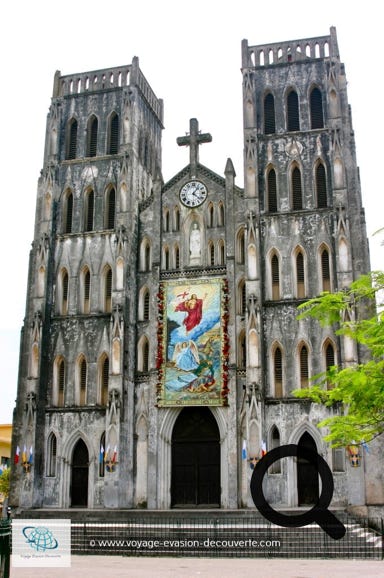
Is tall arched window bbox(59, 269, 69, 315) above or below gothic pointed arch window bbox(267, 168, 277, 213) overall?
below

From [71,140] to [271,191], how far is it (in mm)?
11700

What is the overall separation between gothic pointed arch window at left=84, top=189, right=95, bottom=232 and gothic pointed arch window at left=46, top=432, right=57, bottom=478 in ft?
35.1

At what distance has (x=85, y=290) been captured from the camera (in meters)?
37.9

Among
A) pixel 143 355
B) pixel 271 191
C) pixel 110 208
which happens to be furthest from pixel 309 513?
pixel 110 208

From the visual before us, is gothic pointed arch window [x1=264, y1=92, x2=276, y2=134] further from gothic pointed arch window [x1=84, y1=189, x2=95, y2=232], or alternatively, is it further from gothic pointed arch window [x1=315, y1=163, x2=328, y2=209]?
gothic pointed arch window [x1=84, y1=189, x2=95, y2=232]

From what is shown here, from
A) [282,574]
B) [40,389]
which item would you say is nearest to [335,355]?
[40,389]

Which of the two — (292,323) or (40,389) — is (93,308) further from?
(292,323)

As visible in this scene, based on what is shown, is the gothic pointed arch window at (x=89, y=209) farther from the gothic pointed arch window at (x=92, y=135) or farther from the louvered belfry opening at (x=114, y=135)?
the louvered belfry opening at (x=114, y=135)

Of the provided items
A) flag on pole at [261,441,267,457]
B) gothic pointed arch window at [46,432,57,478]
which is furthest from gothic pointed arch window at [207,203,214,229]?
gothic pointed arch window at [46,432,57,478]

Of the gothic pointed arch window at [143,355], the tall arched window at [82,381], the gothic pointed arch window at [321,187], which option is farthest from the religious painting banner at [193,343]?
the gothic pointed arch window at [321,187]

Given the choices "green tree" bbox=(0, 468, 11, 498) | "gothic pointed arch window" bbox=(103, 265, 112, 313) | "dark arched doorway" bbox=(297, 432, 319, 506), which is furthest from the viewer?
"green tree" bbox=(0, 468, 11, 498)

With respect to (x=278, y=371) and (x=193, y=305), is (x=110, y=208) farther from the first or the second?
(x=278, y=371)

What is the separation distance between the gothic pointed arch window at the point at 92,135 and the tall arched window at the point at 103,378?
37.3ft

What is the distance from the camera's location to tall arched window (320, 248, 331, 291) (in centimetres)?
3447
